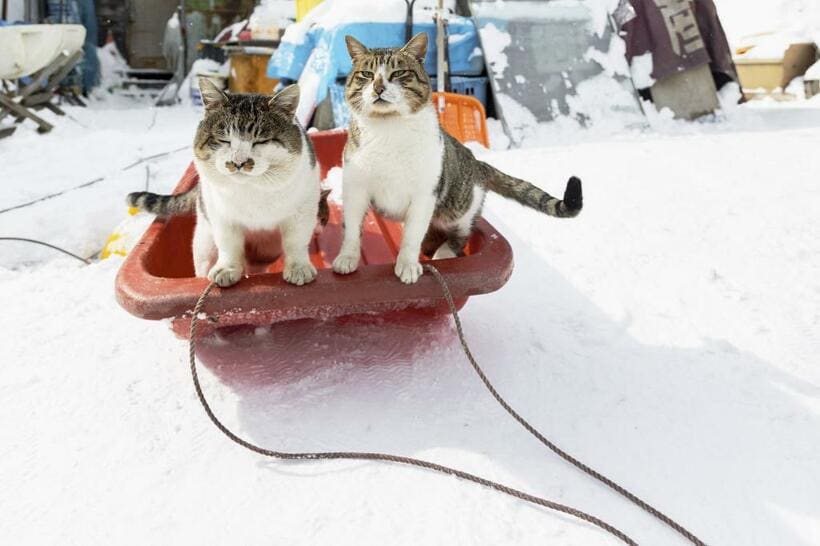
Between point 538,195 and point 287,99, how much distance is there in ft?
2.76

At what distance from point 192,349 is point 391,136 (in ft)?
2.46

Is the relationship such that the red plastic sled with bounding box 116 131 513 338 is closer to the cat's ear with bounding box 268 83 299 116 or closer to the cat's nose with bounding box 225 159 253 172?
the cat's nose with bounding box 225 159 253 172

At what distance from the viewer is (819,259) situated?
233 cm

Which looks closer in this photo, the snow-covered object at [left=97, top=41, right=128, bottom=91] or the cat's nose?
the cat's nose

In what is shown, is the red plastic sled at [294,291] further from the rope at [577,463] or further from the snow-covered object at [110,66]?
the snow-covered object at [110,66]

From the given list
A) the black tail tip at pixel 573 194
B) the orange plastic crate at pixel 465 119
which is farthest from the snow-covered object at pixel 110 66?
the black tail tip at pixel 573 194

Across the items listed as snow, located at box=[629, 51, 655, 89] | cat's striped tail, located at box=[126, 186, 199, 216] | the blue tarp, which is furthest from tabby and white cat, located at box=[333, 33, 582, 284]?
snow, located at box=[629, 51, 655, 89]

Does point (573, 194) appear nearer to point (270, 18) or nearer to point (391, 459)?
point (391, 459)

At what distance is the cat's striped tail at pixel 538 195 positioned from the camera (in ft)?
5.44

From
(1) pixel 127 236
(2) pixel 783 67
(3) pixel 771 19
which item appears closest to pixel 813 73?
(2) pixel 783 67

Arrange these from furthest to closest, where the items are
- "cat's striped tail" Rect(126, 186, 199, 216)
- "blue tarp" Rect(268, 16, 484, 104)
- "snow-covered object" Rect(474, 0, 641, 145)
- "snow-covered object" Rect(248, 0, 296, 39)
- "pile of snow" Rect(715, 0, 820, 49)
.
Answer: "pile of snow" Rect(715, 0, 820, 49) → "snow-covered object" Rect(248, 0, 296, 39) → "snow-covered object" Rect(474, 0, 641, 145) → "blue tarp" Rect(268, 16, 484, 104) → "cat's striped tail" Rect(126, 186, 199, 216)

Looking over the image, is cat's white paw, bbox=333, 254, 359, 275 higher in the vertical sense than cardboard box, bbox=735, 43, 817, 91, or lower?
lower

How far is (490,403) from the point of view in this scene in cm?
161

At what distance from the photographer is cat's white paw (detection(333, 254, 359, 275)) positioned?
158 cm
